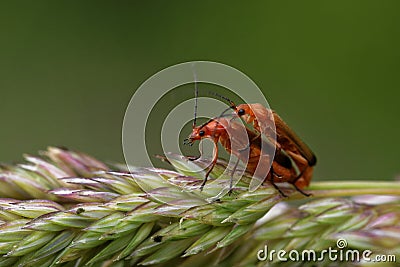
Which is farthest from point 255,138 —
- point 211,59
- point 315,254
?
point 211,59

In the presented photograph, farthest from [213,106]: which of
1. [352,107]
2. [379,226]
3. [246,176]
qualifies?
[352,107]

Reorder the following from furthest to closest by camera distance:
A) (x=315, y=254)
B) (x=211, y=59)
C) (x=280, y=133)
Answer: (x=211, y=59)
(x=280, y=133)
(x=315, y=254)

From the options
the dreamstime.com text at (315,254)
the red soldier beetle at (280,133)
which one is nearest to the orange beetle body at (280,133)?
the red soldier beetle at (280,133)

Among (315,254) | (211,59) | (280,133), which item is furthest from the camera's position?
(211,59)

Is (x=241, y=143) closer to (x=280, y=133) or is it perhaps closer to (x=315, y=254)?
(x=280, y=133)

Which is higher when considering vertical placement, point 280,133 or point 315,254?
point 280,133

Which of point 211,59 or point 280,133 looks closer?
point 280,133

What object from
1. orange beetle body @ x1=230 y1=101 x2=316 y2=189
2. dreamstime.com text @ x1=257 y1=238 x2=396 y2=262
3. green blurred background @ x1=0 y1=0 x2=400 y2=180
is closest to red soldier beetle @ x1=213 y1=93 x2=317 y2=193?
orange beetle body @ x1=230 y1=101 x2=316 y2=189

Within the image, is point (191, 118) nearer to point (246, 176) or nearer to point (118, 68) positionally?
point (246, 176)

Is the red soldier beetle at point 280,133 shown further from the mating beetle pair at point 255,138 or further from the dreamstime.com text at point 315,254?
the dreamstime.com text at point 315,254
